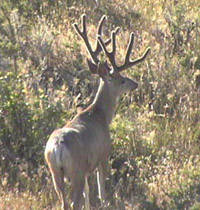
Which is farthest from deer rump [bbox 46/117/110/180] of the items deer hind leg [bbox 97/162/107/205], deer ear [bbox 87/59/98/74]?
deer ear [bbox 87/59/98/74]

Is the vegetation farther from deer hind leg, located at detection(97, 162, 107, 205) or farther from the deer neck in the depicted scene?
the deer neck

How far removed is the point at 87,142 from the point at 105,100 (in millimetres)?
1464

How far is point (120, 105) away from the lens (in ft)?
33.3

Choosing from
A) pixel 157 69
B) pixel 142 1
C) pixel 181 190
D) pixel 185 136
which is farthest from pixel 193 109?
pixel 142 1

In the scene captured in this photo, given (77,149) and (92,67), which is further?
(92,67)

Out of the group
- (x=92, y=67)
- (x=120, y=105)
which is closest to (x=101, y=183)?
(x=92, y=67)

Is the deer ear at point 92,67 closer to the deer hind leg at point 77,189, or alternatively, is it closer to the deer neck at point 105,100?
the deer neck at point 105,100

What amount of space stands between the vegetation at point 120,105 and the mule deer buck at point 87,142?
17.9 inches

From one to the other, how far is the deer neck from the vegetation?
323mm

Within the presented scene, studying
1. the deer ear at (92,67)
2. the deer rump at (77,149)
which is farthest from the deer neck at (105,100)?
the deer rump at (77,149)

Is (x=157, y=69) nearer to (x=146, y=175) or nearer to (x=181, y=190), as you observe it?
(x=146, y=175)

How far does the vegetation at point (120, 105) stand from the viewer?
7.95 meters

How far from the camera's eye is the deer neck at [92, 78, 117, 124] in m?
8.30

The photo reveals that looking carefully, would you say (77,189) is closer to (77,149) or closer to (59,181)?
(59,181)
